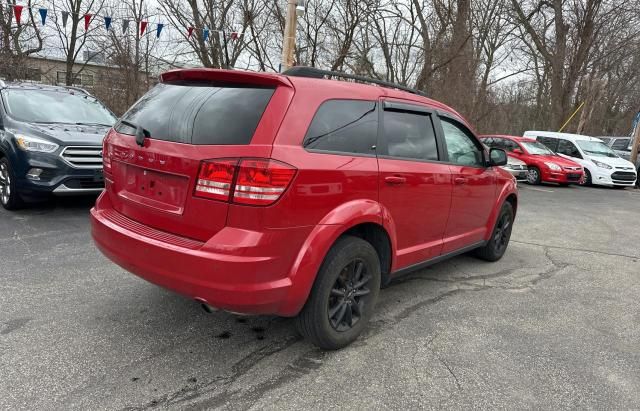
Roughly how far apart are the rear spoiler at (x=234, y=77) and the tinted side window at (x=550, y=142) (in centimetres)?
1629

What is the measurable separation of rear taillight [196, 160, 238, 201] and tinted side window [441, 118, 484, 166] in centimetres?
225

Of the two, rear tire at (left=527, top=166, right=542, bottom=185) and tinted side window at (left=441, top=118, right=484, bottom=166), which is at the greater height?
tinted side window at (left=441, top=118, right=484, bottom=166)

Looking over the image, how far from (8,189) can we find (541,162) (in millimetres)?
14306

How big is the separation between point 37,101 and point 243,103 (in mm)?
5640

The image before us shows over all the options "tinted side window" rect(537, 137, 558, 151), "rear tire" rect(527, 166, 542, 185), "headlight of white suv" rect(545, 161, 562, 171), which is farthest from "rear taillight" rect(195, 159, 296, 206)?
"tinted side window" rect(537, 137, 558, 151)

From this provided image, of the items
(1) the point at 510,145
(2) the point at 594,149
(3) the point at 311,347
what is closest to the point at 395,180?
(3) the point at 311,347

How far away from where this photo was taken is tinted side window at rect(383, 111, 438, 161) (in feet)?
11.0

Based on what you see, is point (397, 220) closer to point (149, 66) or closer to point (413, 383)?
point (413, 383)

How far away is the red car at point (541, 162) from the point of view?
14523mm

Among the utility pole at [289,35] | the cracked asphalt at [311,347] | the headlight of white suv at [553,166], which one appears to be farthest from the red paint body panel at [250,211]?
the headlight of white suv at [553,166]

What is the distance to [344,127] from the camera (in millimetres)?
2969

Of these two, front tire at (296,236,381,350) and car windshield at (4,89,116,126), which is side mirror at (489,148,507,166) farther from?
car windshield at (4,89,116,126)

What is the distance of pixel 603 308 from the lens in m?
4.16

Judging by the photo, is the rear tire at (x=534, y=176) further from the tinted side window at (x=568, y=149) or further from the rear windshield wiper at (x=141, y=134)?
the rear windshield wiper at (x=141, y=134)
